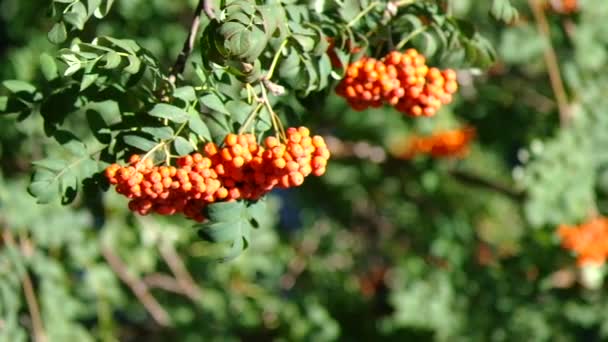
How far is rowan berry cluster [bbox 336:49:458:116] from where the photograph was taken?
1.58m

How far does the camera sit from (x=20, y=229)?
274 cm

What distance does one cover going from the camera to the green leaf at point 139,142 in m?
1.43

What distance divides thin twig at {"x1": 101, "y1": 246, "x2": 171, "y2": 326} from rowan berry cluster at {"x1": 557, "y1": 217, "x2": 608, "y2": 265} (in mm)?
1111

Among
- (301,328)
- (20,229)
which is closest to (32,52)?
(20,229)

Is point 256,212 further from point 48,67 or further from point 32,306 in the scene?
point 32,306

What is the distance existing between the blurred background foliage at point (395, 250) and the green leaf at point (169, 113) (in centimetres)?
126

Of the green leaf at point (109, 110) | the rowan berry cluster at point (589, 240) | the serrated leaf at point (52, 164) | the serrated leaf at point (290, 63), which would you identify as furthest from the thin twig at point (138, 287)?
the serrated leaf at point (290, 63)

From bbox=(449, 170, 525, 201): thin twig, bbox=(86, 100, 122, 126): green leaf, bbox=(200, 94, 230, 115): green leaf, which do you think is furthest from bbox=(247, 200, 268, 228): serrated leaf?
bbox=(449, 170, 525, 201): thin twig

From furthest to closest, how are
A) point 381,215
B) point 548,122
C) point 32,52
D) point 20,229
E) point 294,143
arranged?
point 381,215, point 548,122, point 32,52, point 20,229, point 294,143

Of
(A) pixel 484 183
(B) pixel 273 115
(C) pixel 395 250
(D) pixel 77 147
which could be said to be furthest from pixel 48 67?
(C) pixel 395 250

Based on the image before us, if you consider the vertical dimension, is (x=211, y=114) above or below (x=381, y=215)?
above

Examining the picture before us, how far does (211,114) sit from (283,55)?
0.39 ft

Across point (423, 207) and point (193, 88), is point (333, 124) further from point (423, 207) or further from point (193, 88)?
point (193, 88)

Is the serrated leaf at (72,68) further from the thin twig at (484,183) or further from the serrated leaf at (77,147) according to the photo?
the thin twig at (484,183)
